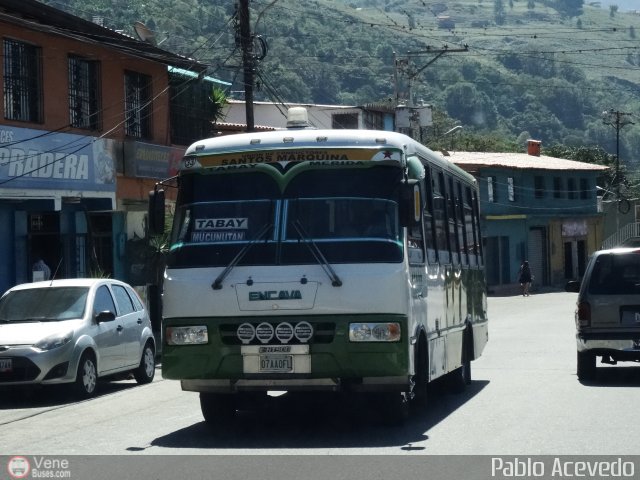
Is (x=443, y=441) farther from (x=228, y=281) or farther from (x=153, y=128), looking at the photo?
(x=153, y=128)

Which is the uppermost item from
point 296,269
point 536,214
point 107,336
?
point 536,214

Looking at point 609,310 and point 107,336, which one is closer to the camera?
point 609,310

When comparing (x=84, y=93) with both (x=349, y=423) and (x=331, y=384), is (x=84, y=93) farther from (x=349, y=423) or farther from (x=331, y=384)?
(x=331, y=384)

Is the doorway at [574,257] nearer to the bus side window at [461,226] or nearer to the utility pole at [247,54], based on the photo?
the utility pole at [247,54]

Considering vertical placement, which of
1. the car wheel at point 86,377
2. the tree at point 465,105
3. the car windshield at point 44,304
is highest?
the tree at point 465,105

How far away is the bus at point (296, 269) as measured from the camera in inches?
458

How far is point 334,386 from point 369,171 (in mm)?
2101

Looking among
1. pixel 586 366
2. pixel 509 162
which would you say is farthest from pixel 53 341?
pixel 509 162

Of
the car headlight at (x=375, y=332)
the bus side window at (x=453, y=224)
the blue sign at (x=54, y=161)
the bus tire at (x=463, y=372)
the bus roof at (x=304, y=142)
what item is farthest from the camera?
the blue sign at (x=54, y=161)

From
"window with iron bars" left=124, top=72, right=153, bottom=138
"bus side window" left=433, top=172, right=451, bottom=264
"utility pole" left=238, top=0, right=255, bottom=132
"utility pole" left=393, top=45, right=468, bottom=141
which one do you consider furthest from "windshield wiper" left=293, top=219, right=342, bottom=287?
"utility pole" left=393, top=45, right=468, bottom=141

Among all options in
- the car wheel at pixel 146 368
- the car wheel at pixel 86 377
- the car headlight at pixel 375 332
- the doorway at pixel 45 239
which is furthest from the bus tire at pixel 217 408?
the doorway at pixel 45 239

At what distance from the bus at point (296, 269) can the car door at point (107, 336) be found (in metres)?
5.04

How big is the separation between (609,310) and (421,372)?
469 centimetres

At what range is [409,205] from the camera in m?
11.9
